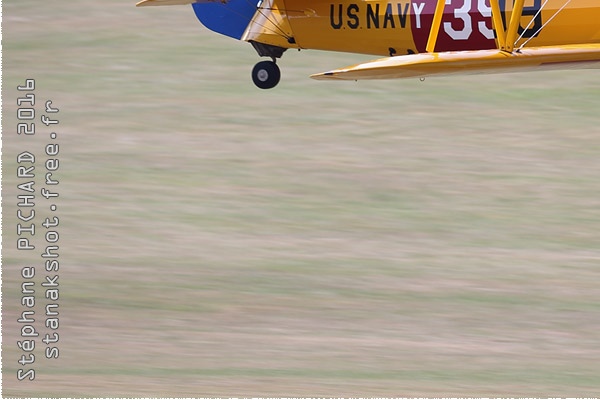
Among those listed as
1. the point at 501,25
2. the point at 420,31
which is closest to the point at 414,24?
the point at 420,31

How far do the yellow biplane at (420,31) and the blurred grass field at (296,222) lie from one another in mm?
2914

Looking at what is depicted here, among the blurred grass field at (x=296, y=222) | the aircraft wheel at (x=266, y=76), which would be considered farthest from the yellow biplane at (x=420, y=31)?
the blurred grass field at (x=296, y=222)

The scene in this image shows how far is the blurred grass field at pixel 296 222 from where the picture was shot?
42.0 feet

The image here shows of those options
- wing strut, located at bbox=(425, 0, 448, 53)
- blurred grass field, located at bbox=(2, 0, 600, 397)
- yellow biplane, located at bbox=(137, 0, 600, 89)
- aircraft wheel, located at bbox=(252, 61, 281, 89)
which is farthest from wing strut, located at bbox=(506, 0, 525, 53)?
aircraft wheel, located at bbox=(252, 61, 281, 89)

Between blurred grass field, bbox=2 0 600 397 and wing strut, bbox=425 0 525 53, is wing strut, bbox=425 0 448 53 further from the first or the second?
blurred grass field, bbox=2 0 600 397

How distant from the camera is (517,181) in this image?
18.9 m

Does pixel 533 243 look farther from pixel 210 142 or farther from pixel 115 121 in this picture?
pixel 115 121

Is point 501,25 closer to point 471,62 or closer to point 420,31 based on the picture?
point 471,62

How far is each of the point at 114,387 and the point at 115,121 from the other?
10623 mm

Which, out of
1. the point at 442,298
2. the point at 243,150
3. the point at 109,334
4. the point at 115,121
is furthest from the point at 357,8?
the point at 115,121

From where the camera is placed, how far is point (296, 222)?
17.6 m

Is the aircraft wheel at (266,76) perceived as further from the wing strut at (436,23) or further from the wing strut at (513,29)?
the wing strut at (513,29)

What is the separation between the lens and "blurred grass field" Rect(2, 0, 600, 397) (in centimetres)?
1280

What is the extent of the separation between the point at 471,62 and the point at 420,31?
2.28 m
